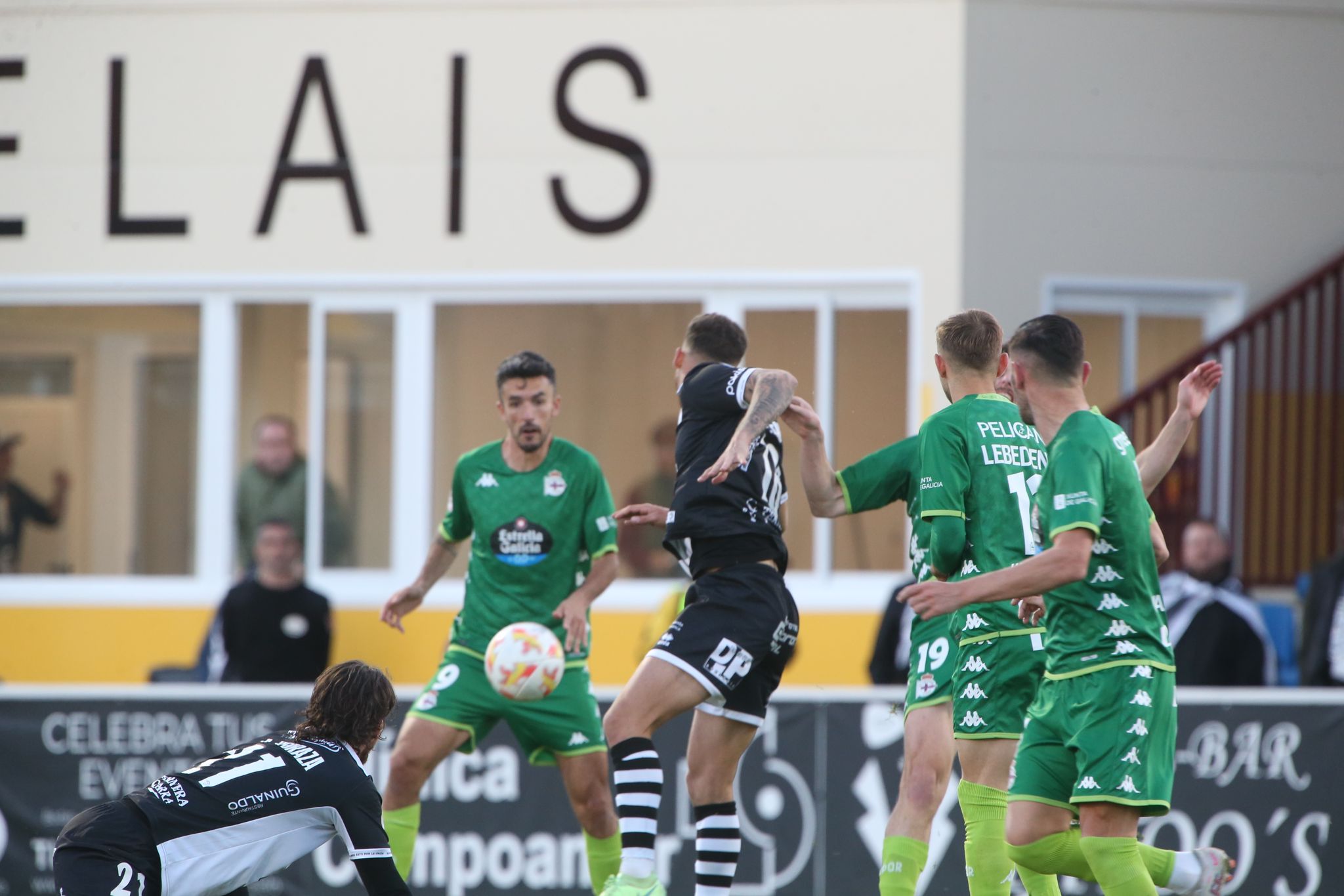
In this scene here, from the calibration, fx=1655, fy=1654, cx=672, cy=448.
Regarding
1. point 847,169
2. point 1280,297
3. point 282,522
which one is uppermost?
point 847,169

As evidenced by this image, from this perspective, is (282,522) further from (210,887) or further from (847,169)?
(210,887)

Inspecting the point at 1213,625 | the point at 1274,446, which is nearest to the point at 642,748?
the point at 1213,625

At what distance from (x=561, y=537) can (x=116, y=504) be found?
635 cm

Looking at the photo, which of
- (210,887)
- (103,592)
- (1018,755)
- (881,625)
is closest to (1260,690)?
(881,625)

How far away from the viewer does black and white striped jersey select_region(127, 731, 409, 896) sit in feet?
17.9

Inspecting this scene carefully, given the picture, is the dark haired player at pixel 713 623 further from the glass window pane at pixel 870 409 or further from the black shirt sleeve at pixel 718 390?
the glass window pane at pixel 870 409

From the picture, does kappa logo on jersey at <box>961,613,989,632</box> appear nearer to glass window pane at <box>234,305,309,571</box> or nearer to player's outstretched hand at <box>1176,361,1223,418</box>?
player's outstretched hand at <box>1176,361,1223,418</box>

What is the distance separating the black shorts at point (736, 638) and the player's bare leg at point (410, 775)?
147 cm

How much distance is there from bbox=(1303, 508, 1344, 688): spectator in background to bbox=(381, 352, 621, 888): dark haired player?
188 inches

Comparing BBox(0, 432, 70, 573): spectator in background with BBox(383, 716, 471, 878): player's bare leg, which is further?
BBox(0, 432, 70, 573): spectator in background

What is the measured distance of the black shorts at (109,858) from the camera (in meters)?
5.36

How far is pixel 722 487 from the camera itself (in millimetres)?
6348

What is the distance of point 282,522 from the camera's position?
11.5 m

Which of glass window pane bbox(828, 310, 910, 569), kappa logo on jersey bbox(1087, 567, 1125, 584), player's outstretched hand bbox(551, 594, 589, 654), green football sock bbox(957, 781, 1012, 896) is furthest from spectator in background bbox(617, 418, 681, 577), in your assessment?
kappa logo on jersey bbox(1087, 567, 1125, 584)
